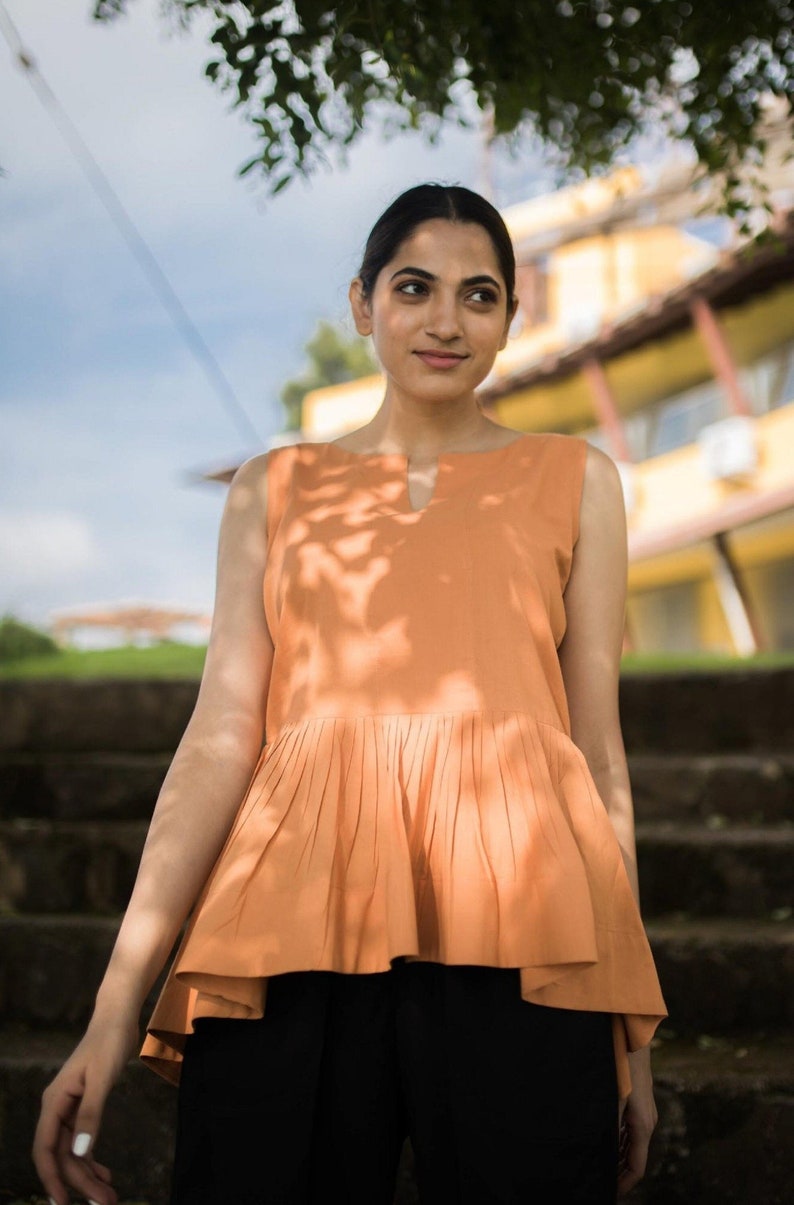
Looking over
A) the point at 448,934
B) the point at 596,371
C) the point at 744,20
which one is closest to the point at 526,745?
the point at 448,934

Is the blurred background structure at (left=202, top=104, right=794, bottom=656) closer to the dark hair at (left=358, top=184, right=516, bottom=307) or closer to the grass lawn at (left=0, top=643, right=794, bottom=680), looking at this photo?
the grass lawn at (left=0, top=643, right=794, bottom=680)

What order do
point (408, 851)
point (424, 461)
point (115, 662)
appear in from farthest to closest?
point (115, 662)
point (424, 461)
point (408, 851)

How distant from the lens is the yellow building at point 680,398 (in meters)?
12.0

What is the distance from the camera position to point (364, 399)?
57.9 ft

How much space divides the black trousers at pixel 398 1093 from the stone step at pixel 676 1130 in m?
1.16

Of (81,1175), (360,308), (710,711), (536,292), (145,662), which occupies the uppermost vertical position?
(536,292)

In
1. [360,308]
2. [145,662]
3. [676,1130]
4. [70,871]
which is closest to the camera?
[360,308]

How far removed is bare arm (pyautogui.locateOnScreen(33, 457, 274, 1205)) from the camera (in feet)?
4.61

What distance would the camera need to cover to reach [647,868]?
3.38m

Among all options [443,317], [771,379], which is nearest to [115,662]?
[443,317]

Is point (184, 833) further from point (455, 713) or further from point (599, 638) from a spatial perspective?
point (599, 638)

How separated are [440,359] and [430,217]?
231 mm

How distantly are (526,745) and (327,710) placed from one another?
0.92ft

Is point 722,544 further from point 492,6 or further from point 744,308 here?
point 492,6
